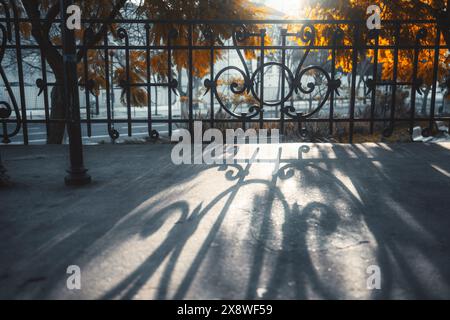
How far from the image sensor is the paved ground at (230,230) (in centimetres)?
196

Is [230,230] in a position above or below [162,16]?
below

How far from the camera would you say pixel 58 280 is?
1.99 meters

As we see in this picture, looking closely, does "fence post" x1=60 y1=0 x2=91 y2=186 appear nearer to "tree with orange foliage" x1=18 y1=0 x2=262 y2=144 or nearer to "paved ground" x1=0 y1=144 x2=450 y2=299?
"paved ground" x1=0 y1=144 x2=450 y2=299

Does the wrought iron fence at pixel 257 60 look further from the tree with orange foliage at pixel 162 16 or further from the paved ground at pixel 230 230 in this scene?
the paved ground at pixel 230 230

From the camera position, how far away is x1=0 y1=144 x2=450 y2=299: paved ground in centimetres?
196

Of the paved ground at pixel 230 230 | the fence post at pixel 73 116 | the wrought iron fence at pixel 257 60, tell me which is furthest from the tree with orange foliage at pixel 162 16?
the paved ground at pixel 230 230

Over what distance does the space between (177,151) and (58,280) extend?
3112 mm

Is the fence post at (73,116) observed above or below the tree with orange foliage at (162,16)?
below

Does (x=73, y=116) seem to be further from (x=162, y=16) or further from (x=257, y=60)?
(x=257, y=60)

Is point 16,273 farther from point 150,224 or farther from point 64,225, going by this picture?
point 150,224

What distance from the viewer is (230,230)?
Result: 2.60 m

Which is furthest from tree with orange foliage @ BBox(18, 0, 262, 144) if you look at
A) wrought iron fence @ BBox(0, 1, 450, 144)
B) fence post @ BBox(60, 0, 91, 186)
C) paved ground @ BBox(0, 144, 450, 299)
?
paved ground @ BBox(0, 144, 450, 299)

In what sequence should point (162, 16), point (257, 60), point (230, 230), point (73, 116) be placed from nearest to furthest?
point (230, 230) → point (73, 116) → point (162, 16) → point (257, 60)

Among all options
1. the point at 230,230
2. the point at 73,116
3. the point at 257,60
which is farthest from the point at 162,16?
the point at 230,230
